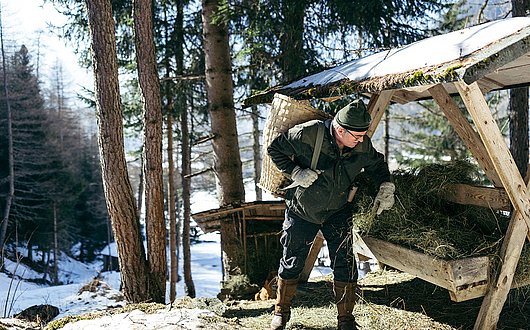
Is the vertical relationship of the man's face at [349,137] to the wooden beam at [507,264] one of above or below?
above

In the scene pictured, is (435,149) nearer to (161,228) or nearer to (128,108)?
(128,108)

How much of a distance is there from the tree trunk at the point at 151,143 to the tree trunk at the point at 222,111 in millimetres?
1543

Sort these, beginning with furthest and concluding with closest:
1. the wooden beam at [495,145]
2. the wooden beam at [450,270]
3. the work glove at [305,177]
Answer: the work glove at [305,177] < the wooden beam at [450,270] < the wooden beam at [495,145]

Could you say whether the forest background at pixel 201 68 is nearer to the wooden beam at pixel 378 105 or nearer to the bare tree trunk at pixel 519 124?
the bare tree trunk at pixel 519 124

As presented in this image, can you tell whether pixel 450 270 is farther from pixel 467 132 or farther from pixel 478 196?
pixel 467 132

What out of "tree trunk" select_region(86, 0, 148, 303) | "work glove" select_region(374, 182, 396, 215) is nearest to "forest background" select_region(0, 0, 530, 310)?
"tree trunk" select_region(86, 0, 148, 303)

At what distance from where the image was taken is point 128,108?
12.5 metres

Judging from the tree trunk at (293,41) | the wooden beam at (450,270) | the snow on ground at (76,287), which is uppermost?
the tree trunk at (293,41)

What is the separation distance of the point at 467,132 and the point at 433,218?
916 millimetres

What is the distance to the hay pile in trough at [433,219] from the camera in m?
3.96

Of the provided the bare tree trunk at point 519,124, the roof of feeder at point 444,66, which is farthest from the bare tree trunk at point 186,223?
the roof of feeder at point 444,66

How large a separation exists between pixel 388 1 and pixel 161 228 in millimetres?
5115

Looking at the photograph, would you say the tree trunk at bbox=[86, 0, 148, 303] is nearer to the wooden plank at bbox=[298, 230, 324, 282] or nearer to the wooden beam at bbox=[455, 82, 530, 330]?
the wooden plank at bbox=[298, 230, 324, 282]

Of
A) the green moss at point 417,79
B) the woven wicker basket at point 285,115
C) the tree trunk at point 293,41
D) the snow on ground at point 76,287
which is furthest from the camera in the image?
the snow on ground at point 76,287
